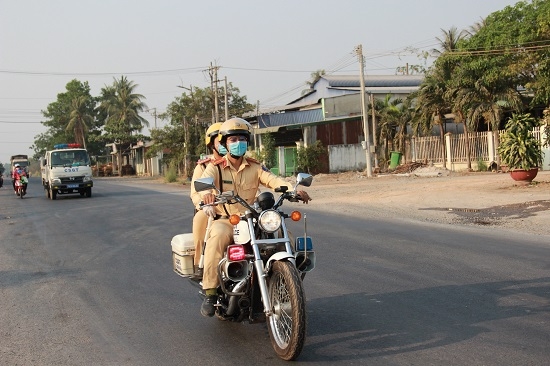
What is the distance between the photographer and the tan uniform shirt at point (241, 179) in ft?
19.3

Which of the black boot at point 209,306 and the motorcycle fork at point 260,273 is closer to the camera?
the motorcycle fork at point 260,273

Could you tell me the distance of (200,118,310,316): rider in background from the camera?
215 inches

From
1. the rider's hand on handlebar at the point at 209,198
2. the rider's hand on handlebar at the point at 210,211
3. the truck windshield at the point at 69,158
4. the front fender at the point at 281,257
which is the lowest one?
the front fender at the point at 281,257

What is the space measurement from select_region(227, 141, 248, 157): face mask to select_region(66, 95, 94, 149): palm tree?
8278cm

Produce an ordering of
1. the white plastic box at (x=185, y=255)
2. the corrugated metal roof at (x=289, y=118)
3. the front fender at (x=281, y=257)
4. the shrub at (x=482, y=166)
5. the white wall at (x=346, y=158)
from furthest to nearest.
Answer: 1. the corrugated metal roof at (x=289, y=118)
2. the white wall at (x=346, y=158)
3. the shrub at (x=482, y=166)
4. the white plastic box at (x=185, y=255)
5. the front fender at (x=281, y=257)

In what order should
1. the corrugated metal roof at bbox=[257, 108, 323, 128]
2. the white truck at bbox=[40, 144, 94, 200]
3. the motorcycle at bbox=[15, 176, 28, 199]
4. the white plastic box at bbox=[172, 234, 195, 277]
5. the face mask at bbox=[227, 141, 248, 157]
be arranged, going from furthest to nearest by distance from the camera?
the corrugated metal roof at bbox=[257, 108, 323, 128] → the motorcycle at bbox=[15, 176, 28, 199] → the white truck at bbox=[40, 144, 94, 200] → the white plastic box at bbox=[172, 234, 195, 277] → the face mask at bbox=[227, 141, 248, 157]

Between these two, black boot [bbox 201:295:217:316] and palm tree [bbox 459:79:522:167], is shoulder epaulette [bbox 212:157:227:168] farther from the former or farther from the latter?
palm tree [bbox 459:79:522:167]

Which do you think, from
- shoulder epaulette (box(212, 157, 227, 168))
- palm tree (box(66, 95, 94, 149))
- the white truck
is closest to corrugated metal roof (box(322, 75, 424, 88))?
the white truck

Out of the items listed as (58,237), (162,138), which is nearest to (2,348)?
(58,237)

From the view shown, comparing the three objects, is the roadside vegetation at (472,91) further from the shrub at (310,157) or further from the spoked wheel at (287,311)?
the spoked wheel at (287,311)

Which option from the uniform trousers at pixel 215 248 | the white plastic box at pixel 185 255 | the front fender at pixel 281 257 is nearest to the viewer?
the front fender at pixel 281 257

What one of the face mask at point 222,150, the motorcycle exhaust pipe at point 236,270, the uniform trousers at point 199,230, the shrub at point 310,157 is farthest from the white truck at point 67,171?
the motorcycle exhaust pipe at point 236,270

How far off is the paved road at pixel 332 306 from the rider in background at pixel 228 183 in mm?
573

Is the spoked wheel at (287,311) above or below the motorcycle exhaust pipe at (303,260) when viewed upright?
below
